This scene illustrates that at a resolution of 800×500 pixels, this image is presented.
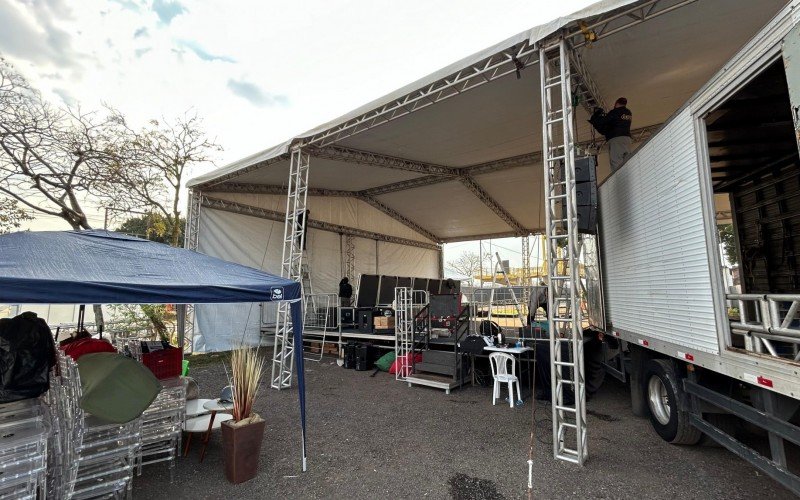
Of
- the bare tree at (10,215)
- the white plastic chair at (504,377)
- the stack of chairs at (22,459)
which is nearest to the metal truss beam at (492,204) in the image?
the white plastic chair at (504,377)

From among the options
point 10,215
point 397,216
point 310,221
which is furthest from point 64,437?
point 397,216

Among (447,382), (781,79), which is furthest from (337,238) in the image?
(781,79)

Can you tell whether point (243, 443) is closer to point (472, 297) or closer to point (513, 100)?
point (472, 297)

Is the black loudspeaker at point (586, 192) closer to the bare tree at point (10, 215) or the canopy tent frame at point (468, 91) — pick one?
the canopy tent frame at point (468, 91)

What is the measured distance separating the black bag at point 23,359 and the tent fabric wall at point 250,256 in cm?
549

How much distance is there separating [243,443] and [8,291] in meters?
2.04

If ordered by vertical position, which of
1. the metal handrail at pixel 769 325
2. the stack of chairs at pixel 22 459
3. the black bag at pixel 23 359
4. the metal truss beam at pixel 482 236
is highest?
the metal truss beam at pixel 482 236

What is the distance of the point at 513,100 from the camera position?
638cm

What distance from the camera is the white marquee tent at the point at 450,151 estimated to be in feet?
15.2

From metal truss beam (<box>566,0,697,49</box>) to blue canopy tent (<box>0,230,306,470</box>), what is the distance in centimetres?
414

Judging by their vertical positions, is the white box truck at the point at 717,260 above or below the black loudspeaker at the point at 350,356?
above

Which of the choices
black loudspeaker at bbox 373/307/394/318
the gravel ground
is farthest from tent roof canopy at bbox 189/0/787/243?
the gravel ground

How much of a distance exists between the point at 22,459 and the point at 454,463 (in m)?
3.26

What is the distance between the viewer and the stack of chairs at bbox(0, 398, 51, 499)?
7.75 feet
